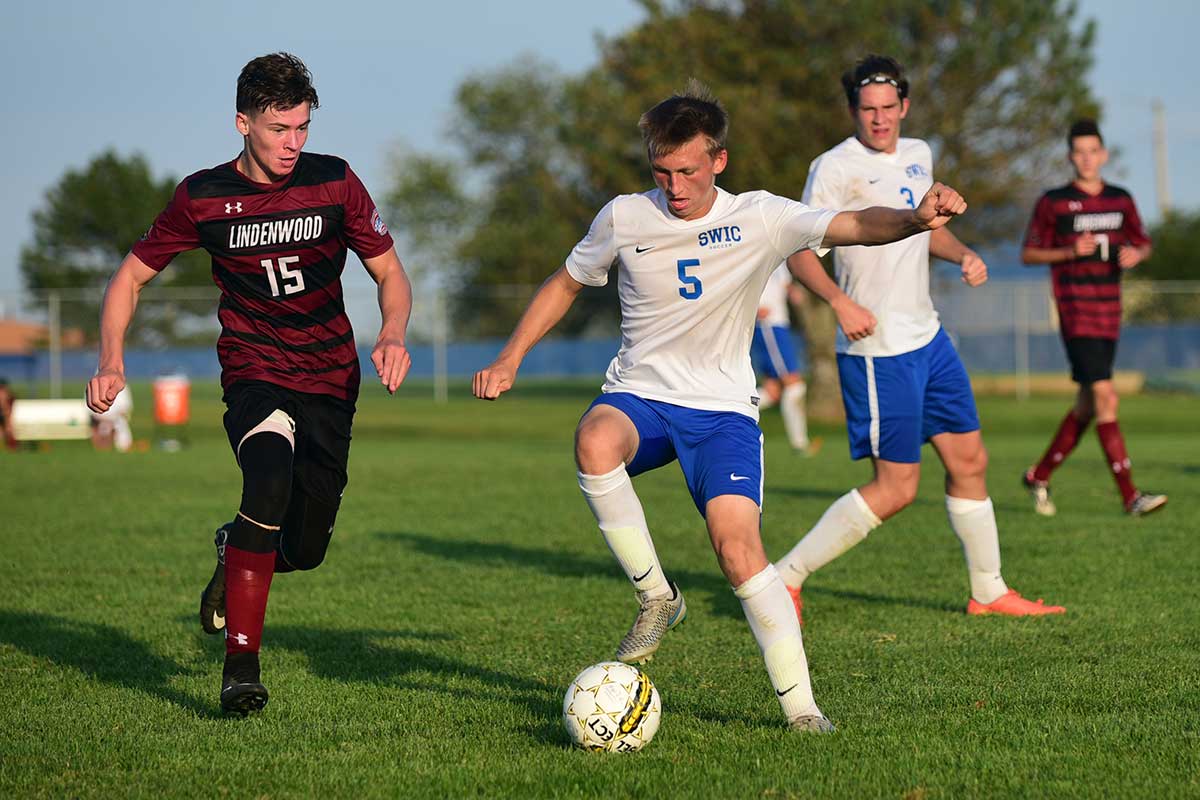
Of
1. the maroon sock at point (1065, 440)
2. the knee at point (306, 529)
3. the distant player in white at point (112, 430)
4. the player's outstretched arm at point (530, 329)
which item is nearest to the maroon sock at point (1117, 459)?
the maroon sock at point (1065, 440)

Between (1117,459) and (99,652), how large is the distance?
731cm

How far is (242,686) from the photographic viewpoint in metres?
4.70

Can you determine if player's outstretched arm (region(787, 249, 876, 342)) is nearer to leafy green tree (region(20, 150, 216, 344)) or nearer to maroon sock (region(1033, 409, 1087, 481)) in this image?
maroon sock (region(1033, 409, 1087, 481))

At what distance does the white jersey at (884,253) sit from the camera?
22.6 ft

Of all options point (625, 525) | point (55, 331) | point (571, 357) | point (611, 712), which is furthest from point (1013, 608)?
point (571, 357)

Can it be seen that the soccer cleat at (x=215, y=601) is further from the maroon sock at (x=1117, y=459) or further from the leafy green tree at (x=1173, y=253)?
the leafy green tree at (x=1173, y=253)

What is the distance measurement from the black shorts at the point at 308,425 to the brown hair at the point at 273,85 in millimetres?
1001

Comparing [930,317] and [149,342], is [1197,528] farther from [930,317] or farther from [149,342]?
[149,342]

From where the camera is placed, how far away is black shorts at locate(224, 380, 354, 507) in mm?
5152

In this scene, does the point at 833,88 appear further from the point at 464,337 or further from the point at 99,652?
the point at 99,652

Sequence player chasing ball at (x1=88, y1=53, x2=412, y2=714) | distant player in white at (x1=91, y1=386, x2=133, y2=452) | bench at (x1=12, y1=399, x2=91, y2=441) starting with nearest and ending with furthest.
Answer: player chasing ball at (x1=88, y1=53, x2=412, y2=714), distant player in white at (x1=91, y1=386, x2=133, y2=452), bench at (x1=12, y1=399, x2=91, y2=441)

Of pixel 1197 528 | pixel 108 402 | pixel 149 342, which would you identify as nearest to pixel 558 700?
pixel 108 402

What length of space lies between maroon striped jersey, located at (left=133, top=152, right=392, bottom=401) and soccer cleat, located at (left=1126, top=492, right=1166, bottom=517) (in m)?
6.76

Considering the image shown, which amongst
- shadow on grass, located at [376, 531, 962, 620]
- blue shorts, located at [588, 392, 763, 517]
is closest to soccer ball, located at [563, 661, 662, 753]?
blue shorts, located at [588, 392, 763, 517]
